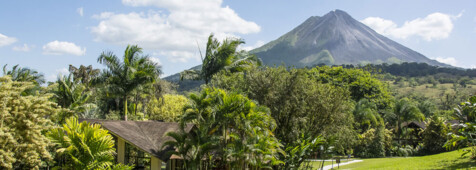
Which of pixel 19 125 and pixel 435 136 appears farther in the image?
pixel 435 136

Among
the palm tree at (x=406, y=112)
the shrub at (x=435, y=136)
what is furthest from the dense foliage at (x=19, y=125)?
the palm tree at (x=406, y=112)

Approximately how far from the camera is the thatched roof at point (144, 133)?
20.2 metres

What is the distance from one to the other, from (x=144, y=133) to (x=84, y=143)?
256 inches

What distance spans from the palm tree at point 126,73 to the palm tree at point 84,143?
31.5 ft

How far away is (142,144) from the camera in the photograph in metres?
20.5

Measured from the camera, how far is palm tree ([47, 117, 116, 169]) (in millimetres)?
16516

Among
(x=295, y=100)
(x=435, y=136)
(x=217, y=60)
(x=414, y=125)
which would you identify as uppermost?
(x=217, y=60)

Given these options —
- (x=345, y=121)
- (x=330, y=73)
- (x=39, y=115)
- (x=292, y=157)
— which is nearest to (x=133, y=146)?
(x=39, y=115)

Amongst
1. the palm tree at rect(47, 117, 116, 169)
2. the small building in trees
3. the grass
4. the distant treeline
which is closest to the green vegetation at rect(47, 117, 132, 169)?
the palm tree at rect(47, 117, 116, 169)

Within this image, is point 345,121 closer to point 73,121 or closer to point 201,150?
point 201,150

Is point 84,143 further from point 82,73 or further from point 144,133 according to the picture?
point 82,73

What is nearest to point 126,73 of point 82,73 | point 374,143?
point 82,73

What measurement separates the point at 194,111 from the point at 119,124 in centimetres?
535

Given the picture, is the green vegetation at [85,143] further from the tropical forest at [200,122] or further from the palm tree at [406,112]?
the palm tree at [406,112]
